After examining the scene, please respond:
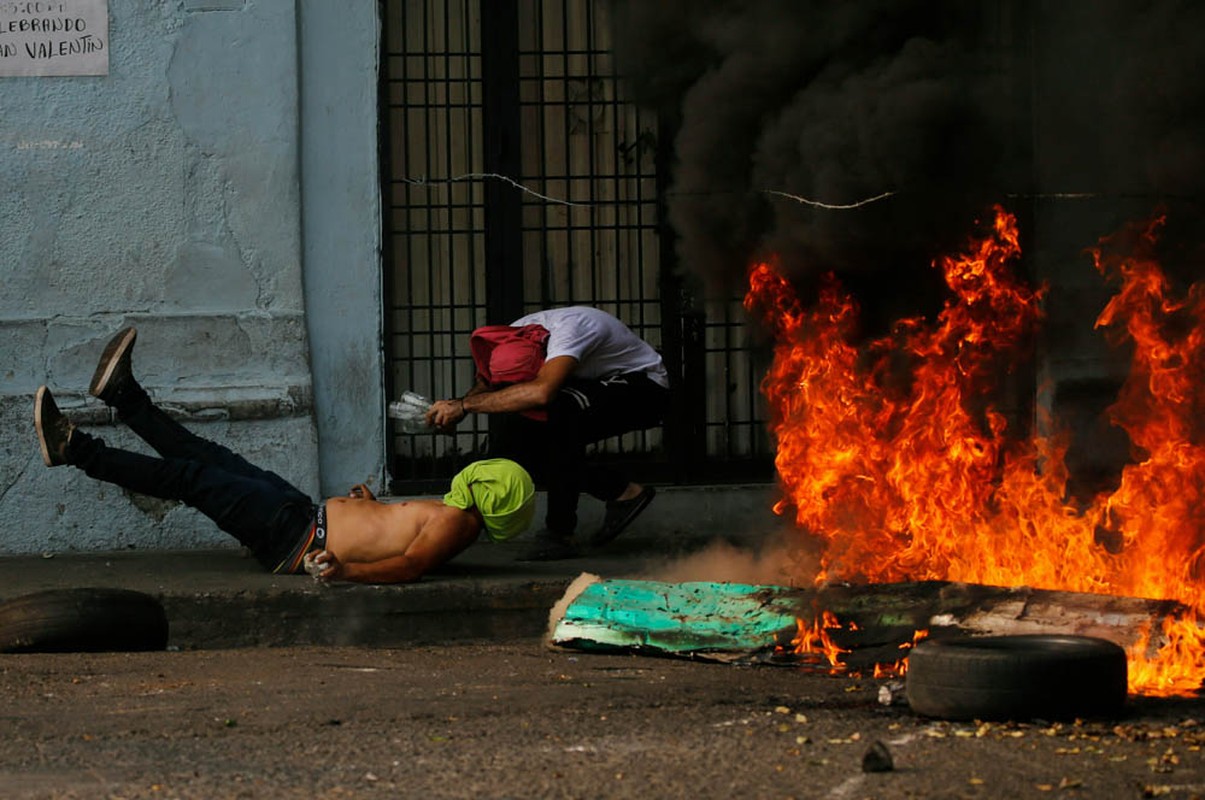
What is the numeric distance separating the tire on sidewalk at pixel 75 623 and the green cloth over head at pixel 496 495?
1.31 meters

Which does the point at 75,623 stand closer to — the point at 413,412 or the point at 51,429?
the point at 51,429

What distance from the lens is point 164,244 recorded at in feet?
27.2

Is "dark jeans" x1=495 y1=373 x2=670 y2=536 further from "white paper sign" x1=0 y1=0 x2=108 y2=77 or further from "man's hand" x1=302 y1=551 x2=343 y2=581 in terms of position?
"white paper sign" x1=0 y1=0 x2=108 y2=77

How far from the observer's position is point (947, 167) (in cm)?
692

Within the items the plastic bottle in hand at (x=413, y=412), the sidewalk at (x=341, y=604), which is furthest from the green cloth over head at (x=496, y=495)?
the plastic bottle in hand at (x=413, y=412)

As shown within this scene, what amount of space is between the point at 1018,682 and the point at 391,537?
118 inches

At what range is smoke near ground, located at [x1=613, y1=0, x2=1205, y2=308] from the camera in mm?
6766

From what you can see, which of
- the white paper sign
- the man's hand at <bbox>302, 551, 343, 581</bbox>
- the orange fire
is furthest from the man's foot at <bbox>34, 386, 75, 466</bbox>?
the orange fire

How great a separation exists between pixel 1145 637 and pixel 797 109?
2.83 m

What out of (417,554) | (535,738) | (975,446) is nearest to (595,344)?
(417,554)

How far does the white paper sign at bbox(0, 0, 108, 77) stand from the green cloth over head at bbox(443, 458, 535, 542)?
3.03m

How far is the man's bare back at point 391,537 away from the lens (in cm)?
686

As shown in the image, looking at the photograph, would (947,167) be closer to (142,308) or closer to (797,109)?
(797,109)

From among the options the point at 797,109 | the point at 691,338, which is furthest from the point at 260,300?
the point at 797,109
